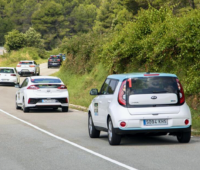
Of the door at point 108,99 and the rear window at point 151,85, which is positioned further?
the door at point 108,99

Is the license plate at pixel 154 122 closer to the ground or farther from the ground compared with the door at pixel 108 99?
closer to the ground

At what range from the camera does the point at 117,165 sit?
962 cm

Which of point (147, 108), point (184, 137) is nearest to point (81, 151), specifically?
point (147, 108)

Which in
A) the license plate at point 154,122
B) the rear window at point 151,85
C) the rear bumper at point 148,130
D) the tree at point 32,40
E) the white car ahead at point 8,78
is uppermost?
the rear window at point 151,85

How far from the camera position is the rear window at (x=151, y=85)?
483 inches

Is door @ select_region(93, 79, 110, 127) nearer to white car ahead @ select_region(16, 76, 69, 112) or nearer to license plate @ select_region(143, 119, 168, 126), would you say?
license plate @ select_region(143, 119, 168, 126)

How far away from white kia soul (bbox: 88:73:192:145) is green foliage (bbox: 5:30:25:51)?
3143 inches

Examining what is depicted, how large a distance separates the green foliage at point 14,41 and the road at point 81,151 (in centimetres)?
7512

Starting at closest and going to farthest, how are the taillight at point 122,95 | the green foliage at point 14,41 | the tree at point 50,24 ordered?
1. the taillight at point 122,95
2. the green foliage at point 14,41
3. the tree at point 50,24

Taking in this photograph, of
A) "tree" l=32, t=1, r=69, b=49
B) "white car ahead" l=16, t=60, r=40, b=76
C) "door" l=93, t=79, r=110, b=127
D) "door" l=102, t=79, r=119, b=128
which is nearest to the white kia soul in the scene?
"door" l=102, t=79, r=119, b=128

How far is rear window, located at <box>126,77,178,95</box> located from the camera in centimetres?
1226

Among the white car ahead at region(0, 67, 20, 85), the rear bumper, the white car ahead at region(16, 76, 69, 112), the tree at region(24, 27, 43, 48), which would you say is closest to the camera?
the rear bumper

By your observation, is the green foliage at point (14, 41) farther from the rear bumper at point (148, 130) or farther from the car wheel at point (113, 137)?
the rear bumper at point (148, 130)

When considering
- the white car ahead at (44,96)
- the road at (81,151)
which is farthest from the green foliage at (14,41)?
the road at (81,151)
